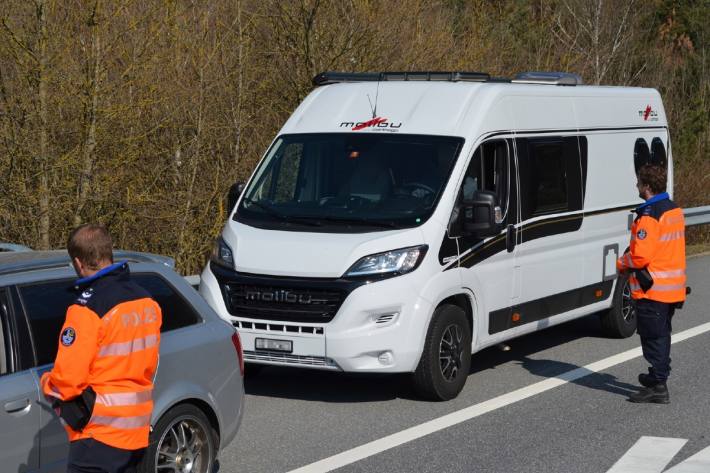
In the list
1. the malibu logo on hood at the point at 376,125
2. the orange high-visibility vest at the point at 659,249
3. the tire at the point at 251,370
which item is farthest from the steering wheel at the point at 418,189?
the tire at the point at 251,370

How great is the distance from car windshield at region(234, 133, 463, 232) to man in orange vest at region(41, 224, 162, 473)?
4167 millimetres

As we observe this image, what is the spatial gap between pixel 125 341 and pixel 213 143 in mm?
10579

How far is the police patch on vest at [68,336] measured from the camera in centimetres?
465

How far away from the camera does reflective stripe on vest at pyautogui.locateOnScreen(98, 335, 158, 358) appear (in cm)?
473

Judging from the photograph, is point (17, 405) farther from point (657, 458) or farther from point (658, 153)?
point (658, 153)

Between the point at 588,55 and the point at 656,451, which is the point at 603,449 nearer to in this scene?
the point at 656,451

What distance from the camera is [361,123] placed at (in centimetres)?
978

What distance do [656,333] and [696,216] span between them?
10.8 meters

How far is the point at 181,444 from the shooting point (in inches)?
241

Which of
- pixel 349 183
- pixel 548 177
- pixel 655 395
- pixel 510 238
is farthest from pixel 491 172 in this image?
pixel 655 395

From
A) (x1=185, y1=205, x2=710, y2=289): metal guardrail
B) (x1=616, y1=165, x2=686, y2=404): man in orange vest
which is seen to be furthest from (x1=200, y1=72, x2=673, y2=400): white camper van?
(x1=185, y1=205, x2=710, y2=289): metal guardrail

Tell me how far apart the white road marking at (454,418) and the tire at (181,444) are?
2.96 feet

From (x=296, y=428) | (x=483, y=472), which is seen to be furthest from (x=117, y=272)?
(x=296, y=428)

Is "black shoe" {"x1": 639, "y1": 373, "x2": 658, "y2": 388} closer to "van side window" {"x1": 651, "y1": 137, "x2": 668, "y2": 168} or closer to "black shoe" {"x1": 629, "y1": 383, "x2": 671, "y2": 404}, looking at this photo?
"black shoe" {"x1": 629, "y1": 383, "x2": 671, "y2": 404}
